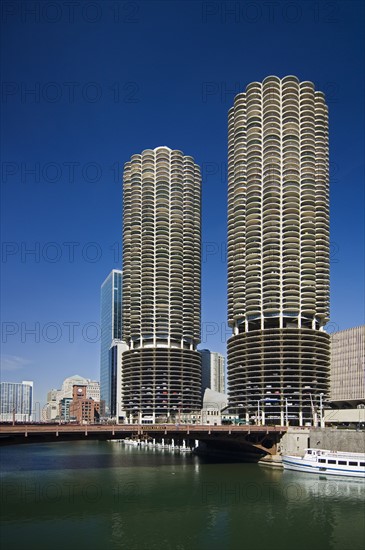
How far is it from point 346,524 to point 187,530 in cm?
2296

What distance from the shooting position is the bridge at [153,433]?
132 metres

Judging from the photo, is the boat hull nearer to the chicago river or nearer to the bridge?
the chicago river

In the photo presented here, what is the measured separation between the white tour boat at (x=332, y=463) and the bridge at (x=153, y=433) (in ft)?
72.4

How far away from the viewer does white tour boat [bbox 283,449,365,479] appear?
423 feet

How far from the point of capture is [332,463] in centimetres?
13275

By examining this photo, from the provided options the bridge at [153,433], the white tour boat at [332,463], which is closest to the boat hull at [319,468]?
the white tour boat at [332,463]

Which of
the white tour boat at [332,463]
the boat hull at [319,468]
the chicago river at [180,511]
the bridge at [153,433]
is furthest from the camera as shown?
the bridge at [153,433]

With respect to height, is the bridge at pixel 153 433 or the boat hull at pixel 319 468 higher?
the bridge at pixel 153 433

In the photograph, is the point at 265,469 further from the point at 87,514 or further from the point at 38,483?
the point at 87,514

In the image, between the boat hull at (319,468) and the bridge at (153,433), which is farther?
the bridge at (153,433)

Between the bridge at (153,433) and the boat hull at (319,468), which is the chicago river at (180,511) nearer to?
the boat hull at (319,468)

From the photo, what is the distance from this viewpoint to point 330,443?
150 metres

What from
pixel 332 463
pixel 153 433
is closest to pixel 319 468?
pixel 332 463

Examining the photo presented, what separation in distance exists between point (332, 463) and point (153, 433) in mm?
44285
